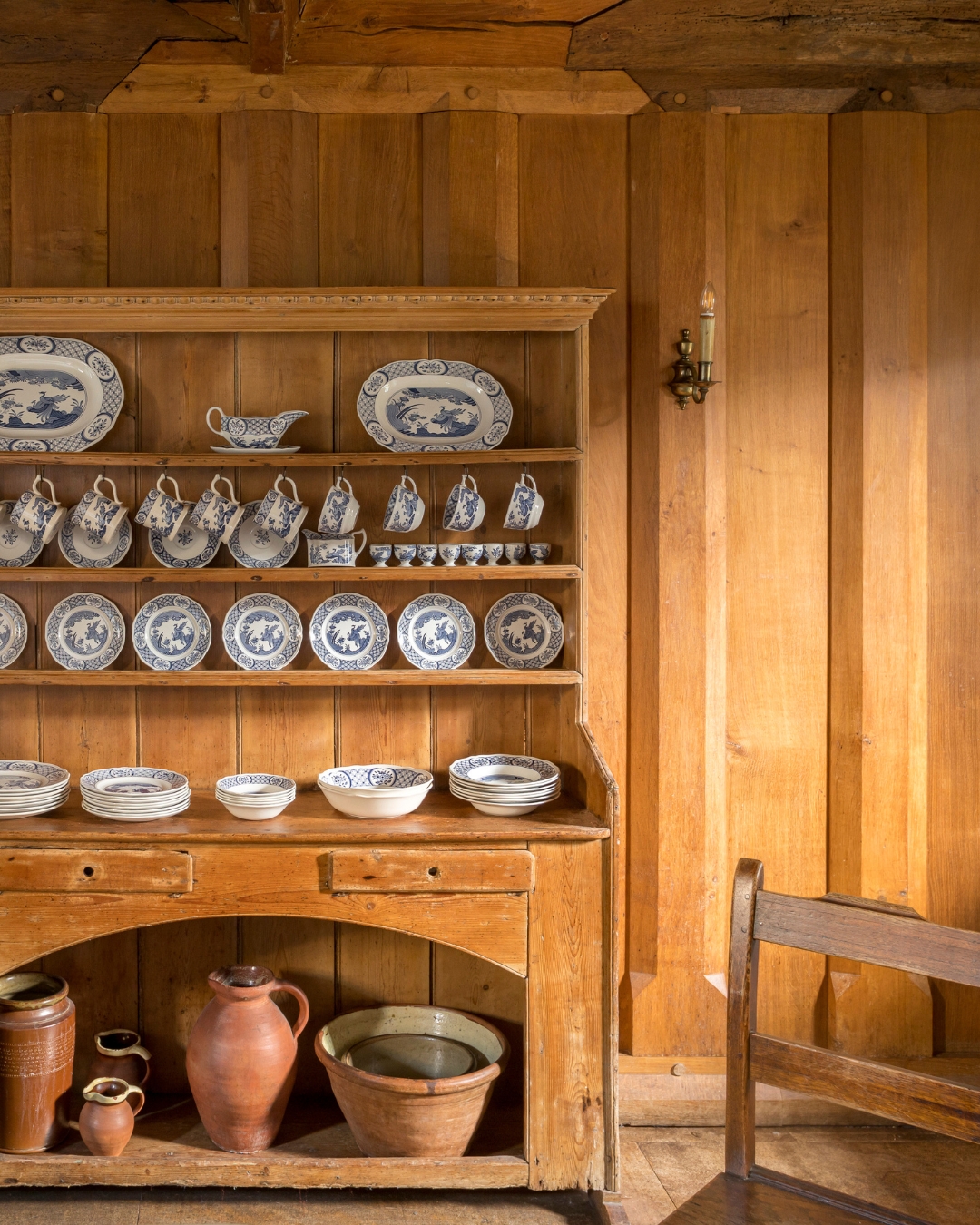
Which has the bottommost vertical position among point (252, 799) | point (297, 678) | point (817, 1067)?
point (817, 1067)

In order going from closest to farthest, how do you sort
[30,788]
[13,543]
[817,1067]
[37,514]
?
[817,1067]
[30,788]
[37,514]
[13,543]

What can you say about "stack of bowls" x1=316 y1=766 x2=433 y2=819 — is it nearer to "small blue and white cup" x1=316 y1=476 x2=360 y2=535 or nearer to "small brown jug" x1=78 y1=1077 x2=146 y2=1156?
"small blue and white cup" x1=316 y1=476 x2=360 y2=535

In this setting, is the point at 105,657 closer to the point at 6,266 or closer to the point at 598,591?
the point at 6,266

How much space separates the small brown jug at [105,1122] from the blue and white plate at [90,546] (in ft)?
4.15

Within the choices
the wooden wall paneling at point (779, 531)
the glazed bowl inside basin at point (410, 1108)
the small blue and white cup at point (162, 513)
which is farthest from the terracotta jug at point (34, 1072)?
the wooden wall paneling at point (779, 531)

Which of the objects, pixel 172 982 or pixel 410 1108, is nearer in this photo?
pixel 410 1108

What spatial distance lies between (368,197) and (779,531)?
140 centimetres

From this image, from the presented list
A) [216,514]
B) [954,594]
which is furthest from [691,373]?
[216,514]

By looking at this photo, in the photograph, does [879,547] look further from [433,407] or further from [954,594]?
[433,407]

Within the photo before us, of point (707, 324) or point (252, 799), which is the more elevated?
point (707, 324)

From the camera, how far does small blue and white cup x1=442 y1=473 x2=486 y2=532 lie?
2.36 meters

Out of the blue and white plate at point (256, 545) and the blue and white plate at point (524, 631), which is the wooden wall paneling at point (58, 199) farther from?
the blue and white plate at point (524, 631)

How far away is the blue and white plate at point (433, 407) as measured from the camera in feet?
8.04

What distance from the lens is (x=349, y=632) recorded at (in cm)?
250
